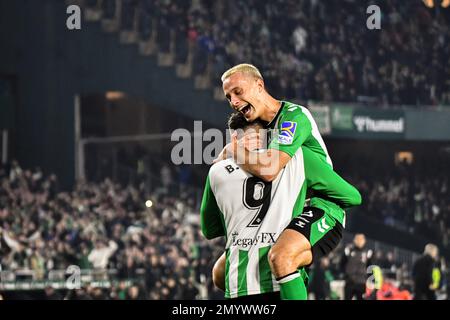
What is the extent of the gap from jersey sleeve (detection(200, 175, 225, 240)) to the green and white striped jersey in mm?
119

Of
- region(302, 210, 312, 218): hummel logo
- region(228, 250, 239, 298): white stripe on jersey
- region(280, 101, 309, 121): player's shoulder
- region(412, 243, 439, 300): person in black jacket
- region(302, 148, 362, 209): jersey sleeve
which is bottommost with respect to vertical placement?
region(412, 243, 439, 300): person in black jacket

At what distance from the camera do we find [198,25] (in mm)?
30438

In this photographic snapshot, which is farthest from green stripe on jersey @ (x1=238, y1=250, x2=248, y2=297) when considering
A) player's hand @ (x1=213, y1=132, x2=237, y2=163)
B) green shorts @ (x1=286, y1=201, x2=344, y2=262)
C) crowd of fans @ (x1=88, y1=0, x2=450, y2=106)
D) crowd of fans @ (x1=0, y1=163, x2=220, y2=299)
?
crowd of fans @ (x1=88, y1=0, x2=450, y2=106)

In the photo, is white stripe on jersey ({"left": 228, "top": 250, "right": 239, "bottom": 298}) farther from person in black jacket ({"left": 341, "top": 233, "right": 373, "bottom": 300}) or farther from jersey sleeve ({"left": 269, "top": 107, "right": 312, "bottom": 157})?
person in black jacket ({"left": 341, "top": 233, "right": 373, "bottom": 300})

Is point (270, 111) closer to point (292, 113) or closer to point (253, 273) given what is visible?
point (292, 113)

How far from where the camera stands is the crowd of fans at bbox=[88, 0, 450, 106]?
29344 mm

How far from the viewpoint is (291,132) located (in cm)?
553

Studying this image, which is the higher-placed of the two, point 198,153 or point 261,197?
point 198,153

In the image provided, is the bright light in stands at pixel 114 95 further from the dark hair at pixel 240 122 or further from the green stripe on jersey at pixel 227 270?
the green stripe on jersey at pixel 227 270

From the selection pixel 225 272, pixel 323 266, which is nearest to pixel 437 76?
pixel 323 266

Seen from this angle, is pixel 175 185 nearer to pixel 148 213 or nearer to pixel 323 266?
pixel 148 213

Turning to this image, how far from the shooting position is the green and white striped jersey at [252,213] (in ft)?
18.2

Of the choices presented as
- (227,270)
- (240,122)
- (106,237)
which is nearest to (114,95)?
(106,237)
